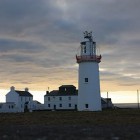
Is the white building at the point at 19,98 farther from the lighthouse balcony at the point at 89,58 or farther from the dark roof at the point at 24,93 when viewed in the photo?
the lighthouse balcony at the point at 89,58

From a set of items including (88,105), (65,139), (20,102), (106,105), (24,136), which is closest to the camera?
(65,139)

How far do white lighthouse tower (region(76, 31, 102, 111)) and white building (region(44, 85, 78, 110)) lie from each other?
131 ft

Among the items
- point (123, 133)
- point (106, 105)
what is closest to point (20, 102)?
point (106, 105)

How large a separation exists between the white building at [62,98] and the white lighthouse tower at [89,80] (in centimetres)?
4007

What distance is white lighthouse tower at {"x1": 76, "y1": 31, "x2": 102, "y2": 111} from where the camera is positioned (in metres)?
65.2

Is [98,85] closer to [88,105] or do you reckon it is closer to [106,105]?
[88,105]

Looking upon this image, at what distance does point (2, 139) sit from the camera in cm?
2298

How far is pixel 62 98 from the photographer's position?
10831cm

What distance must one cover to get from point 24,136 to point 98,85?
42159 millimetres

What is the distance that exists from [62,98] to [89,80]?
43820 mm

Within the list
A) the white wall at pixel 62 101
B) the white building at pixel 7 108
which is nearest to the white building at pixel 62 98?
the white wall at pixel 62 101

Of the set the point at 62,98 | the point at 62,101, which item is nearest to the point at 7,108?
the point at 62,101

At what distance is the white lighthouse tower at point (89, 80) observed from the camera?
214ft

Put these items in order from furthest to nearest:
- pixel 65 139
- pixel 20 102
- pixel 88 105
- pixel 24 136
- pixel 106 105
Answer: pixel 106 105 < pixel 20 102 < pixel 88 105 < pixel 24 136 < pixel 65 139
